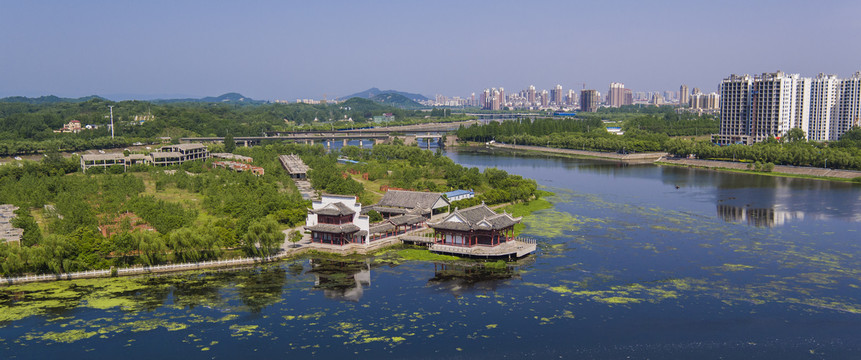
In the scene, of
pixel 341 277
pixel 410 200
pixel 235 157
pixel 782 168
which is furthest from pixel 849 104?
pixel 341 277

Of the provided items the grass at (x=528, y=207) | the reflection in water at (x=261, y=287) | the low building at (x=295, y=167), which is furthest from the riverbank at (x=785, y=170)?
the reflection in water at (x=261, y=287)

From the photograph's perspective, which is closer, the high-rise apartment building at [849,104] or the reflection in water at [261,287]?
the reflection in water at [261,287]

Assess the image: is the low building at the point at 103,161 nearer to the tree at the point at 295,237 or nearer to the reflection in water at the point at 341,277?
the tree at the point at 295,237

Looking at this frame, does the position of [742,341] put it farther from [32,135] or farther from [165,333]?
[32,135]

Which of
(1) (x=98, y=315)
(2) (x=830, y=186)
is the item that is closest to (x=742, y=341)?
(1) (x=98, y=315)

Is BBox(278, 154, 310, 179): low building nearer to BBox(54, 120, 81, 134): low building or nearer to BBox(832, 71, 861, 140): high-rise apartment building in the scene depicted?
BBox(54, 120, 81, 134): low building
